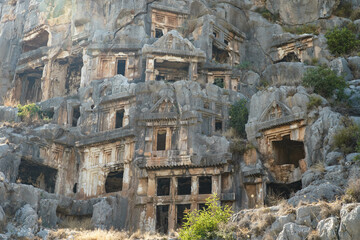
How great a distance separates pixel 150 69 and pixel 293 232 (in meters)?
23.4

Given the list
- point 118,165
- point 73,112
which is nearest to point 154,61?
point 73,112

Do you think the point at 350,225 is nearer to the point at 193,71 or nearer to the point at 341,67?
the point at 341,67

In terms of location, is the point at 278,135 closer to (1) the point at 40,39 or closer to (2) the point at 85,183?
(2) the point at 85,183

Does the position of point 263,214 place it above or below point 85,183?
below

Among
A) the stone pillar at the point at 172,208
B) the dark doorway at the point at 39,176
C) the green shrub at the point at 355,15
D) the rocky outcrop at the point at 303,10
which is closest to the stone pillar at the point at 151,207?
the stone pillar at the point at 172,208

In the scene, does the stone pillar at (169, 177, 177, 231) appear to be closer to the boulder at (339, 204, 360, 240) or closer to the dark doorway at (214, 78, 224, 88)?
the dark doorway at (214, 78, 224, 88)

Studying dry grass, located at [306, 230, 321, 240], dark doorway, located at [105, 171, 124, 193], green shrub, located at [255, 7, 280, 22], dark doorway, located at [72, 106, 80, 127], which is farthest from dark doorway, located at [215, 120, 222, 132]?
dry grass, located at [306, 230, 321, 240]

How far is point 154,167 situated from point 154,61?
10.6 m

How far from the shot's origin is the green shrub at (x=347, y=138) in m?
26.4

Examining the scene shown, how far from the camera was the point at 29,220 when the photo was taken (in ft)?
85.9

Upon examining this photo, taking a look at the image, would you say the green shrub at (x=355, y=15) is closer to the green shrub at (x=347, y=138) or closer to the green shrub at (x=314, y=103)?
the green shrub at (x=314, y=103)

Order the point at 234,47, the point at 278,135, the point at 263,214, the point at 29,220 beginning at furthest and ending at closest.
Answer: the point at 234,47 → the point at 278,135 → the point at 29,220 → the point at 263,214

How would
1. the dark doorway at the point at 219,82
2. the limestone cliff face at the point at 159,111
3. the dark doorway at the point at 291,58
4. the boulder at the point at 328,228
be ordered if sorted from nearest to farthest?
the boulder at the point at 328,228, the limestone cliff face at the point at 159,111, the dark doorway at the point at 219,82, the dark doorway at the point at 291,58

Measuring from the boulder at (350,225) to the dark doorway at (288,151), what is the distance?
14.2 meters
